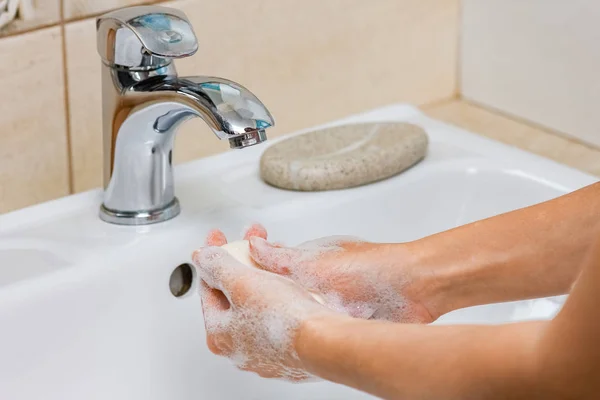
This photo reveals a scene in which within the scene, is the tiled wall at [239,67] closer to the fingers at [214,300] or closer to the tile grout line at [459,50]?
the tile grout line at [459,50]

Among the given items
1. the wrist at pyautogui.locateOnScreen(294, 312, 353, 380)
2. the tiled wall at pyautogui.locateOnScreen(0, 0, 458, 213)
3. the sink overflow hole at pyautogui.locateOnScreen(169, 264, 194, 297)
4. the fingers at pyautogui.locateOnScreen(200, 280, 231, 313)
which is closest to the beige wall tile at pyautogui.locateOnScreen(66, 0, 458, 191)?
the tiled wall at pyautogui.locateOnScreen(0, 0, 458, 213)

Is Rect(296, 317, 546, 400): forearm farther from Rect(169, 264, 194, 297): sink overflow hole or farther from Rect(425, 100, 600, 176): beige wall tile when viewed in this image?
Rect(425, 100, 600, 176): beige wall tile

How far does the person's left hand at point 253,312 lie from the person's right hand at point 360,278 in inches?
1.8

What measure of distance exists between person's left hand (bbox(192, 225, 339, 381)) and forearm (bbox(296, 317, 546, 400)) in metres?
0.02

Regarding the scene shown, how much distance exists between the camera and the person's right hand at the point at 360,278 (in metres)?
0.64

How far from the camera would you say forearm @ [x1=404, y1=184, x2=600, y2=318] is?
594mm

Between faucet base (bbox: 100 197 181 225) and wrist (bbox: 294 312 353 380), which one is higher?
wrist (bbox: 294 312 353 380)

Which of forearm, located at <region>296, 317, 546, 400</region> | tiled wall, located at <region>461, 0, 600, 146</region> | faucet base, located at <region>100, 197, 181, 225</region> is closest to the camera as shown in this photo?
forearm, located at <region>296, 317, 546, 400</region>

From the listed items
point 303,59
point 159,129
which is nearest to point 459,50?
point 303,59

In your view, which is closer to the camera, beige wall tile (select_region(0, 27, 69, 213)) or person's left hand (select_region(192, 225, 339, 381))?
person's left hand (select_region(192, 225, 339, 381))

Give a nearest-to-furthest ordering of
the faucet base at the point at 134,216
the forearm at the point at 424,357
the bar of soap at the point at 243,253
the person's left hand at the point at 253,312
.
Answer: the forearm at the point at 424,357 < the person's left hand at the point at 253,312 < the bar of soap at the point at 243,253 < the faucet base at the point at 134,216

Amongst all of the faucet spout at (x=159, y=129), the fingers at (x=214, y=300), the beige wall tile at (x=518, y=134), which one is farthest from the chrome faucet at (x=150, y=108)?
the beige wall tile at (x=518, y=134)

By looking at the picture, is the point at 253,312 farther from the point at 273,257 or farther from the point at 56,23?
the point at 56,23

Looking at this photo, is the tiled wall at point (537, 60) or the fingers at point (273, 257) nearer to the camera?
the fingers at point (273, 257)
